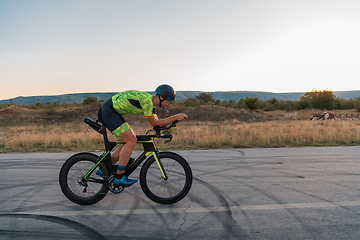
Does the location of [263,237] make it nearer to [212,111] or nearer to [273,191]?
[273,191]

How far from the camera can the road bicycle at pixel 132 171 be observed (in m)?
4.09

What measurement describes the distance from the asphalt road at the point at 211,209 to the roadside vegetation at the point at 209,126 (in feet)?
18.2

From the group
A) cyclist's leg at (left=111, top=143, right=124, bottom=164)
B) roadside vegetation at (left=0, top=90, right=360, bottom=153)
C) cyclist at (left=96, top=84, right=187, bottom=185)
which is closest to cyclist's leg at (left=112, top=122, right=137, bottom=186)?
cyclist at (left=96, top=84, right=187, bottom=185)

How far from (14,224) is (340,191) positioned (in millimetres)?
5145

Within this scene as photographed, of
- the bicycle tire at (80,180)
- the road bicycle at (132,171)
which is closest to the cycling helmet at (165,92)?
the road bicycle at (132,171)

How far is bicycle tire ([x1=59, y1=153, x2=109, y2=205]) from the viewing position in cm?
414

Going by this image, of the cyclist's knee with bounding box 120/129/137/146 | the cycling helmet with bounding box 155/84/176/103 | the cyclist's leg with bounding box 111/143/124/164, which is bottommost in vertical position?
the cyclist's leg with bounding box 111/143/124/164

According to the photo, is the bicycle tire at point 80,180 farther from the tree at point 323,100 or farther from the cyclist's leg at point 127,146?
the tree at point 323,100

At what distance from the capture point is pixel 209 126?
23.3m

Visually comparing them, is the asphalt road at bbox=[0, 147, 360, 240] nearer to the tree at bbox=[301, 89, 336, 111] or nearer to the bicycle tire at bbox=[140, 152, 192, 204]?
the bicycle tire at bbox=[140, 152, 192, 204]

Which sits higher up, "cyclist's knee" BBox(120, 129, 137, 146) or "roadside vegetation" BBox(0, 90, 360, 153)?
"cyclist's knee" BBox(120, 129, 137, 146)

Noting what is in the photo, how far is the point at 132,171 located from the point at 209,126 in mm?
19463

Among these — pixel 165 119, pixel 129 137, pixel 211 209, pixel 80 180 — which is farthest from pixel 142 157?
pixel 211 209

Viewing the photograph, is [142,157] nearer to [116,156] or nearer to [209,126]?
[116,156]
